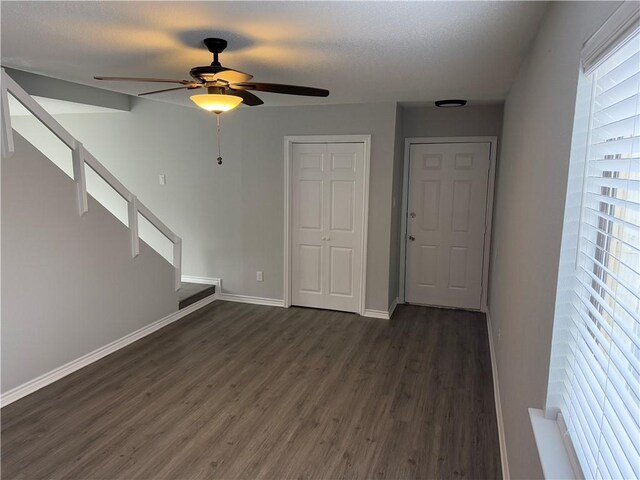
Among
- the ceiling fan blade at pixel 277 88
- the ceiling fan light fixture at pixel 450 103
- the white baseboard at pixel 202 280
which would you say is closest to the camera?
the ceiling fan blade at pixel 277 88

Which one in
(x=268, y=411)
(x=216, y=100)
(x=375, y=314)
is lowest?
(x=268, y=411)

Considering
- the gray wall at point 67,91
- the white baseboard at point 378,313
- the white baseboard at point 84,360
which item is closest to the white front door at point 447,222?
the white baseboard at point 378,313

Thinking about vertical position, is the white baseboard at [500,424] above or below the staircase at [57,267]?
below

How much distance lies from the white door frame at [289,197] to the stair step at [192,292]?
3.18 ft

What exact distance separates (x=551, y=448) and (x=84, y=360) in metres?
3.46

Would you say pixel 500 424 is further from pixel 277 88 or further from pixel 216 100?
pixel 216 100

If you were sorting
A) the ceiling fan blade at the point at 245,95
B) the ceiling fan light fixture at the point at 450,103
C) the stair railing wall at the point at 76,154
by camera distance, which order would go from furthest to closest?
the ceiling fan light fixture at the point at 450,103
the stair railing wall at the point at 76,154
the ceiling fan blade at the point at 245,95

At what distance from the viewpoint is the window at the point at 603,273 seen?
3.21 ft

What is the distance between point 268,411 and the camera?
2.99 m

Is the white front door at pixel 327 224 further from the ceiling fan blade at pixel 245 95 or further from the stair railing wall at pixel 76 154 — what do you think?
the ceiling fan blade at pixel 245 95

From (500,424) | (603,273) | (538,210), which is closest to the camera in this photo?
(603,273)

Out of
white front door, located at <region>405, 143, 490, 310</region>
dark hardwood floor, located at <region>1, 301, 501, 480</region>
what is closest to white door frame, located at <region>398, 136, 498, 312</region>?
white front door, located at <region>405, 143, 490, 310</region>

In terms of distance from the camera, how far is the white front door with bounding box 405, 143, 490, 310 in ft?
16.2

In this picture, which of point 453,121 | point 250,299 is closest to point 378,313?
point 250,299
